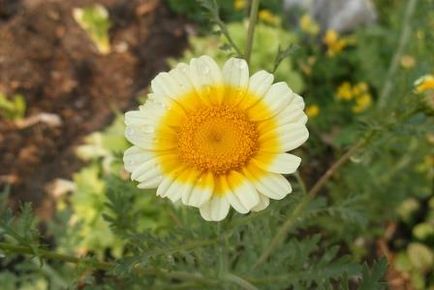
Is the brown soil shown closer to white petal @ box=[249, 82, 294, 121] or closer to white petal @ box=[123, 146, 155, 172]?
white petal @ box=[123, 146, 155, 172]

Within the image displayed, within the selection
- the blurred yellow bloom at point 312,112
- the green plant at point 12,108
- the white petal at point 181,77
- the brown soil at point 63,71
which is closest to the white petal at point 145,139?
the white petal at point 181,77

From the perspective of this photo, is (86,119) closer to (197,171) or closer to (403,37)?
(403,37)

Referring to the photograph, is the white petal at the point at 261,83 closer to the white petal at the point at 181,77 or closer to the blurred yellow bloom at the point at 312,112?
the white petal at the point at 181,77

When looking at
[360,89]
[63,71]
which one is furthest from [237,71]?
[63,71]

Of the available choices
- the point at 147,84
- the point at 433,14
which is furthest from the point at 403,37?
the point at 147,84

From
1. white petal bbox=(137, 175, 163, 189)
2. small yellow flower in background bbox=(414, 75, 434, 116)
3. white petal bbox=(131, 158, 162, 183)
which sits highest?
small yellow flower in background bbox=(414, 75, 434, 116)

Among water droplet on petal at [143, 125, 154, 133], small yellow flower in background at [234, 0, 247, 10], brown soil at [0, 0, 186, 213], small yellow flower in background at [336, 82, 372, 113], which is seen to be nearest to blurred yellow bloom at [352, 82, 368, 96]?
→ small yellow flower in background at [336, 82, 372, 113]

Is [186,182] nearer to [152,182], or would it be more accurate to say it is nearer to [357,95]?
[152,182]

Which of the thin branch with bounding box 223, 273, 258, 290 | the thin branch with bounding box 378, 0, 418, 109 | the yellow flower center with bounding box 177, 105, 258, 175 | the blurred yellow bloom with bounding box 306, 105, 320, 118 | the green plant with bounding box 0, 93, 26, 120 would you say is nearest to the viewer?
the yellow flower center with bounding box 177, 105, 258, 175
